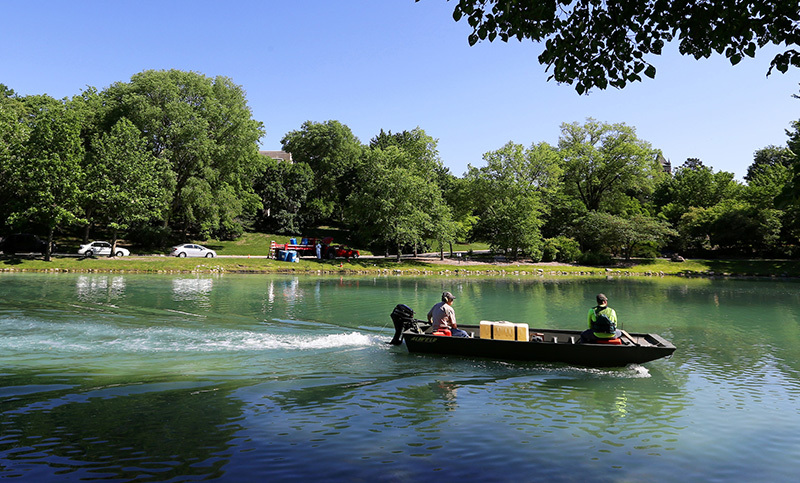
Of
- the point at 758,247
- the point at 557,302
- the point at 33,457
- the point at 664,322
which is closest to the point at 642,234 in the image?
the point at 758,247

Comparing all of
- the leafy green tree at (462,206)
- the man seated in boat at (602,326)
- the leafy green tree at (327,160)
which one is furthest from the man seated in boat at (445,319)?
the leafy green tree at (327,160)

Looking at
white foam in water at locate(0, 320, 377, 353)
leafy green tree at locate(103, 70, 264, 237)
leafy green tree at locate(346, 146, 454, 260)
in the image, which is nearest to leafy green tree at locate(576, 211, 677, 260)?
leafy green tree at locate(346, 146, 454, 260)

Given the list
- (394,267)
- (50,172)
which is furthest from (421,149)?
(50,172)

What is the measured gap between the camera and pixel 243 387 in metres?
10.2

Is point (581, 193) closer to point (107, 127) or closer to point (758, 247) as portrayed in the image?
point (758, 247)

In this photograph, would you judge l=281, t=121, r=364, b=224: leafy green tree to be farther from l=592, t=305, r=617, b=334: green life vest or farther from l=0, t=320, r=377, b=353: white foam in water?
l=592, t=305, r=617, b=334: green life vest

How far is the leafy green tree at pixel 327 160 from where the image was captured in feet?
244

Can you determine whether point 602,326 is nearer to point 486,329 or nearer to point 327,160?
point 486,329

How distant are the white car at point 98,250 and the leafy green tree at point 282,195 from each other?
23.6m

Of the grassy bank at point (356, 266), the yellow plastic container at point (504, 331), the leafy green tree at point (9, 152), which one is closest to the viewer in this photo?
Result: the yellow plastic container at point (504, 331)

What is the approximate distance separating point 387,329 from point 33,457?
41.2ft

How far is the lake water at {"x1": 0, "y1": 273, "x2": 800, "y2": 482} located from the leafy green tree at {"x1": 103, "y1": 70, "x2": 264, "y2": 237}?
112ft

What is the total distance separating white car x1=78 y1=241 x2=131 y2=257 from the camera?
145ft

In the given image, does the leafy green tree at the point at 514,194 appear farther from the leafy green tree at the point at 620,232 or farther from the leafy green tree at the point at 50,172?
the leafy green tree at the point at 50,172
